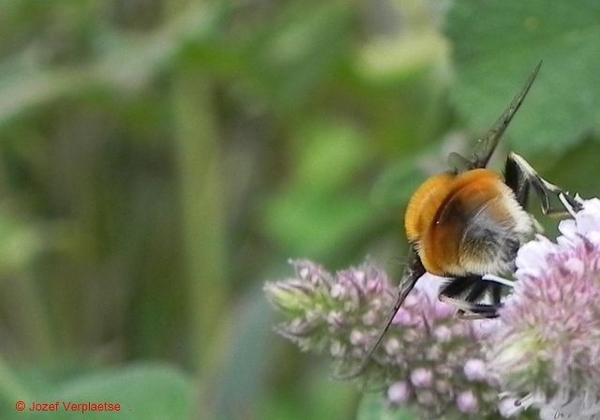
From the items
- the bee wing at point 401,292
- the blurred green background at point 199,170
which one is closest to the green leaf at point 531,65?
the blurred green background at point 199,170

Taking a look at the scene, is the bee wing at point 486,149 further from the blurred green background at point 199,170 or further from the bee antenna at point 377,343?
the blurred green background at point 199,170

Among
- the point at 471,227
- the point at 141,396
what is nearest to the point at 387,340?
the point at 471,227

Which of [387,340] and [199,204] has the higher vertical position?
[387,340]

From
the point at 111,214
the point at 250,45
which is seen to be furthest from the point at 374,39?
the point at 111,214

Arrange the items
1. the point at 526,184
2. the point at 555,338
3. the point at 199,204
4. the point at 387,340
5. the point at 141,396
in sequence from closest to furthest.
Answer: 1. the point at 555,338
2. the point at 387,340
3. the point at 526,184
4. the point at 141,396
5. the point at 199,204

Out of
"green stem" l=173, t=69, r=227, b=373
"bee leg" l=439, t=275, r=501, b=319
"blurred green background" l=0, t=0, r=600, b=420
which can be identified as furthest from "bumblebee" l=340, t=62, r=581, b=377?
"green stem" l=173, t=69, r=227, b=373

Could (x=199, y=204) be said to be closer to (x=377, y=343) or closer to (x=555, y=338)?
(x=377, y=343)

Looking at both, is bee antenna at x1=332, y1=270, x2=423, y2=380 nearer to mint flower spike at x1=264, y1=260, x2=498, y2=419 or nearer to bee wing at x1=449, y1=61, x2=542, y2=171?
mint flower spike at x1=264, y1=260, x2=498, y2=419
